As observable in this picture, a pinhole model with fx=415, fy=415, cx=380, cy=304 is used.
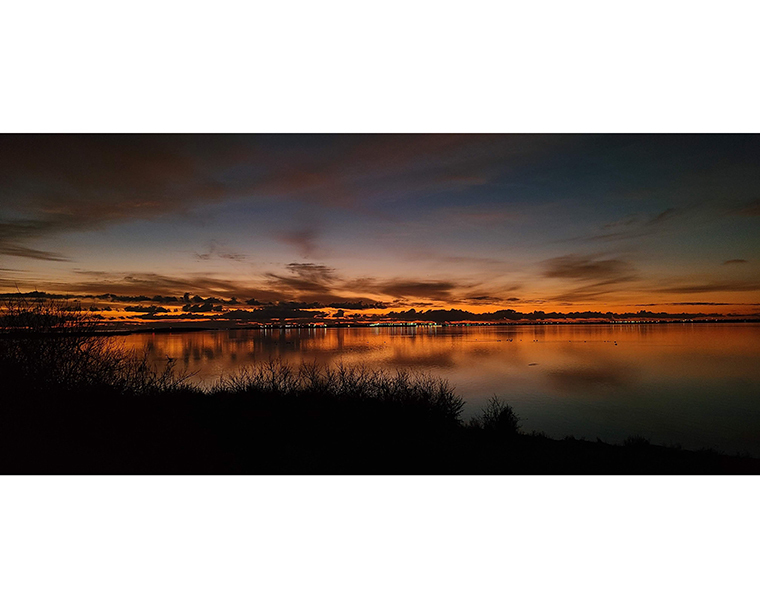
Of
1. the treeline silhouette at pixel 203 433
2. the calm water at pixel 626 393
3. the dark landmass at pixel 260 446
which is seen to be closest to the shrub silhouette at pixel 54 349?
the treeline silhouette at pixel 203 433

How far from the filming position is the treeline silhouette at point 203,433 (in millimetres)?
4848

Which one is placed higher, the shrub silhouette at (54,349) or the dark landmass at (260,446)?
the shrub silhouette at (54,349)

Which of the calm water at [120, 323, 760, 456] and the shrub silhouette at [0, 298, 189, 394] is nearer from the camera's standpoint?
the shrub silhouette at [0, 298, 189, 394]

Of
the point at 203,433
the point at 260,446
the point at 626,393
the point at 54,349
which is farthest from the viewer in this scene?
the point at 626,393

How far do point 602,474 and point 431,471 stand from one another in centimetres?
209

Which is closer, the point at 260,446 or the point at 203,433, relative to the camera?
the point at 260,446

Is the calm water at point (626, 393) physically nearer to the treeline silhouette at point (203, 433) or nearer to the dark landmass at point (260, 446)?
the treeline silhouette at point (203, 433)

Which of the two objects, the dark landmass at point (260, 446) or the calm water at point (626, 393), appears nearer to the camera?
the dark landmass at point (260, 446)

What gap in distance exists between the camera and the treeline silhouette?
4.85 metres

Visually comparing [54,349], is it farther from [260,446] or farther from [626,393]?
[626,393]

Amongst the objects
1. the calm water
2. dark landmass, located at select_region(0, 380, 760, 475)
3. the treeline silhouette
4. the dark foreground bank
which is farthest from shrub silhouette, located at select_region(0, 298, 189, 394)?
the calm water

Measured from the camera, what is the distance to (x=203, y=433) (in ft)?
18.4

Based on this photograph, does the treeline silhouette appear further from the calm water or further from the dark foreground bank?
the calm water

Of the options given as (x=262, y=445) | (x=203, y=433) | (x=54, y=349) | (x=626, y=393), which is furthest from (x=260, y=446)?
(x=626, y=393)
